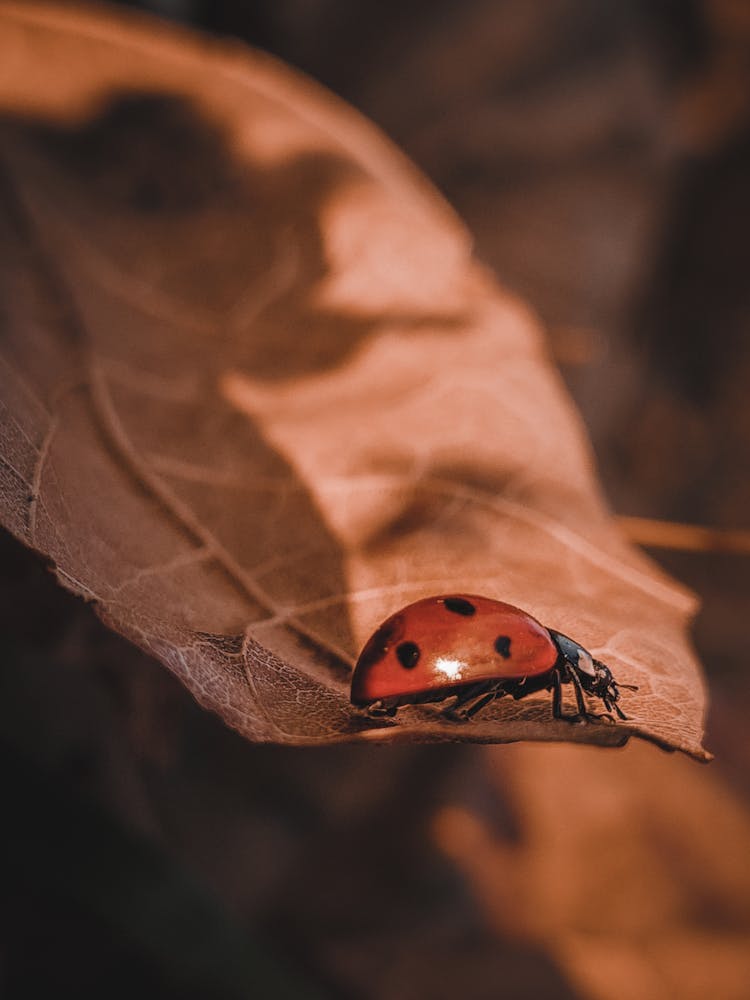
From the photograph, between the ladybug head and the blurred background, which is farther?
the blurred background

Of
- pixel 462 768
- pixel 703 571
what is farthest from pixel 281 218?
pixel 703 571

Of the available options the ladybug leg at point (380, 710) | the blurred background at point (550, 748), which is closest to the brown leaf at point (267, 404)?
the ladybug leg at point (380, 710)

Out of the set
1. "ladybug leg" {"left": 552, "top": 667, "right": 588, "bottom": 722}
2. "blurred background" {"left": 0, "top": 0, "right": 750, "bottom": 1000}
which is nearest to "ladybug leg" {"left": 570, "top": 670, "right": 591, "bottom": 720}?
"ladybug leg" {"left": 552, "top": 667, "right": 588, "bottom": 722}

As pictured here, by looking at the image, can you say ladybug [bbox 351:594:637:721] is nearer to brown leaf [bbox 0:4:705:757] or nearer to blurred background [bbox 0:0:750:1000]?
brown leaf [bbox 0:4:705:757]

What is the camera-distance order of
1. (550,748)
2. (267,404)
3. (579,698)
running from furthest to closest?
(550,748)
(267,404)
(579,698)

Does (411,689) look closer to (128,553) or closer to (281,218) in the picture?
(128,553)

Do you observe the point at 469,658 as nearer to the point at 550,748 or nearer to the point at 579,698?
the point at 579,698

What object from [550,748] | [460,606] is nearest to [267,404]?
[460,606]
